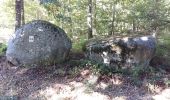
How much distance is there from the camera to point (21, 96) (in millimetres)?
7641

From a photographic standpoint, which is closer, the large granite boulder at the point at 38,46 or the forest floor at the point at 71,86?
the forest floor at the point at 71,86

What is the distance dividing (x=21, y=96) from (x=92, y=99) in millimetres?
2202

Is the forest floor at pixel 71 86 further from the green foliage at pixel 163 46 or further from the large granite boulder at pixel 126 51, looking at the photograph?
the green foliage at pixel 163 46

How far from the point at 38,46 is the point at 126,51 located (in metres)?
3.27

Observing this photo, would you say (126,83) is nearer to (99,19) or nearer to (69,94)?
(69,94)

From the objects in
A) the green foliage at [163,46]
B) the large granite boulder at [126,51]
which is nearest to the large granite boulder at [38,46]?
the large granite boulder at [126,51]

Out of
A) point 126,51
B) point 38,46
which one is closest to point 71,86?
point 38,46

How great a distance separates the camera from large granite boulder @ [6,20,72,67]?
921cm

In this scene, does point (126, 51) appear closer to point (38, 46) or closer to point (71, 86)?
point (71, 86)

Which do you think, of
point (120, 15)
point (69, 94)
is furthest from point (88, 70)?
point (120, 15)

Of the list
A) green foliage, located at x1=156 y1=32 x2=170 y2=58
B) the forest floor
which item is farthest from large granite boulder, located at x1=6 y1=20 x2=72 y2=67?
green foliage, located at x1=156 y1=32 x2=170 y2=58

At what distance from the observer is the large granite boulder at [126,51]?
→ 9.08 m

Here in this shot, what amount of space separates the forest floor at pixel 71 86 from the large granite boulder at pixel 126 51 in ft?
2.43

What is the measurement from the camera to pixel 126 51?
9109 millimetres
